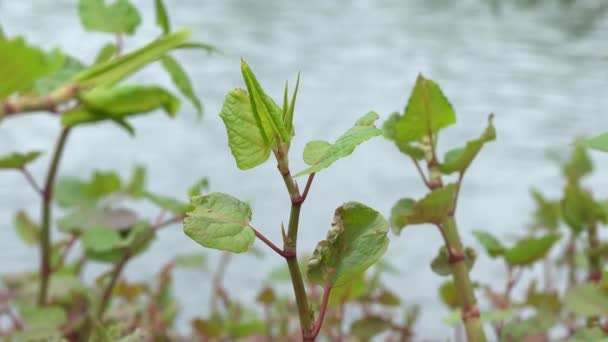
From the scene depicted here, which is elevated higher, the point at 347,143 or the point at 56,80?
the point at 56,80

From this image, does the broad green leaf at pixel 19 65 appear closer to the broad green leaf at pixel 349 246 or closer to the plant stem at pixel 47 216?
the plant stem at pixel 47 216

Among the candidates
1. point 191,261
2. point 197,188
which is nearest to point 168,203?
point 197,188

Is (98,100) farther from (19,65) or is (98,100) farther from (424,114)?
(424,114)

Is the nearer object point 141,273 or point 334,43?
point 141,273

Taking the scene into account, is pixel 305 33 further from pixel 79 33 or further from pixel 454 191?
pixel 454 191

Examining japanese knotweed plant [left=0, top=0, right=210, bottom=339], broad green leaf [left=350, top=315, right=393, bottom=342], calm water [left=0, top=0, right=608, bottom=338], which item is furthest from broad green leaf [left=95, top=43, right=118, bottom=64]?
calm water [left=0, top=0, right=608, bottom=338]

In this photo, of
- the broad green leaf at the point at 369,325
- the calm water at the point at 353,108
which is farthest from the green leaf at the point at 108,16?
the calm water at the point at 353,108

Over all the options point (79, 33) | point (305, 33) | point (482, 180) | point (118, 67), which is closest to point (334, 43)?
point (305, 33)

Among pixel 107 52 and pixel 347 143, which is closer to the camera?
pixel 347 143
